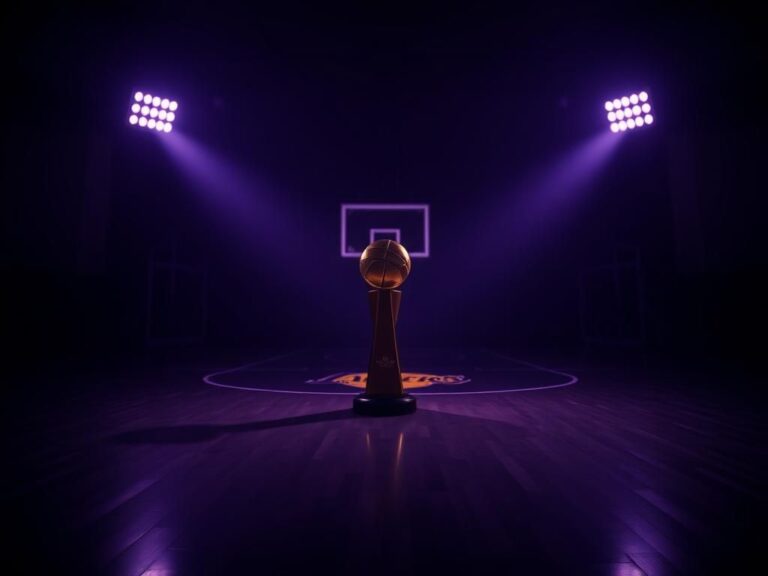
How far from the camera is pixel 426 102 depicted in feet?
28.1

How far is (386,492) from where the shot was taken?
1.71 m

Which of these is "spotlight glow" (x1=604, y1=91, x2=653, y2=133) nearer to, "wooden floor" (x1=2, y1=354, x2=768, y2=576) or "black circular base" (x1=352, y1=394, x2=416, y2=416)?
"wooden floor" (x1=2, y1=354, x2=768, y2=576)

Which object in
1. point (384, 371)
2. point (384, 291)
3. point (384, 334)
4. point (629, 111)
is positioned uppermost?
point (629, 111)

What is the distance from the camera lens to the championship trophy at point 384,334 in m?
3.15

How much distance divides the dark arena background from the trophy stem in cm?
11

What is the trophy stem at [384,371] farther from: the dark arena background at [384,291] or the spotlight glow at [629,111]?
the spotlight glow at [629,111]

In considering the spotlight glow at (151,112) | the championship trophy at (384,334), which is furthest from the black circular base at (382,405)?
the spotlight glow at (151,112)

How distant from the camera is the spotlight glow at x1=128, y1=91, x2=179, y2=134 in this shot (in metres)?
8.12

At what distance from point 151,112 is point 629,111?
890cm

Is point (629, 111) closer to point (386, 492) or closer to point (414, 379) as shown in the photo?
point (414, 379)

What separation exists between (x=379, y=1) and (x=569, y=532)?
20.5 feet

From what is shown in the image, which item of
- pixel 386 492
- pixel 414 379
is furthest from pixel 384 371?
pixel 414 379

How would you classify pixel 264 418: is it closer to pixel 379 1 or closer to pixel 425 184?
pixel 379 1

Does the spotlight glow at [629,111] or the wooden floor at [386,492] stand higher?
the spotlight glow at [629,111]
